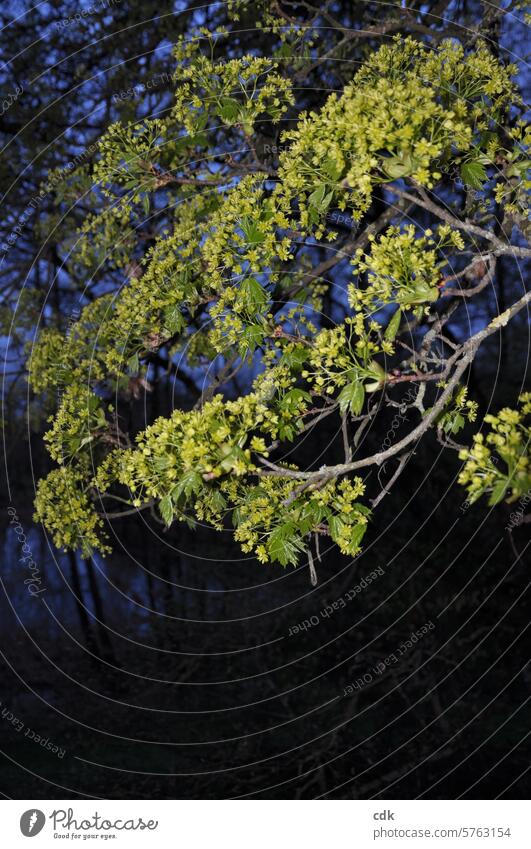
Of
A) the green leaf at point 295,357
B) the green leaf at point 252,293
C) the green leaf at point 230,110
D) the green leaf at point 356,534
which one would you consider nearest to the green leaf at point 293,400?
the green leaf at point 295,357

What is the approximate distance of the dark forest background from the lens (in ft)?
19.2

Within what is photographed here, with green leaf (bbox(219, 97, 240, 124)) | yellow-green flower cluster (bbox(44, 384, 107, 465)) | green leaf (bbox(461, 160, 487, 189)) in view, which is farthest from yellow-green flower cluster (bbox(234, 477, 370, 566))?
green leaf (bbox(219, 97, 240, 124))

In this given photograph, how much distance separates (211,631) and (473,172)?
5672 millimetres

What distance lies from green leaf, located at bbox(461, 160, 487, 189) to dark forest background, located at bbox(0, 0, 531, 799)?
2354 mm

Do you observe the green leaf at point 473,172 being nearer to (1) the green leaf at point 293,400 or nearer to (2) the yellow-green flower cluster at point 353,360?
(2) the yellow-green flower cluster at point 353,360

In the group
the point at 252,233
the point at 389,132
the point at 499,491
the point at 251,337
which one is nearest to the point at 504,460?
the point at 499,491

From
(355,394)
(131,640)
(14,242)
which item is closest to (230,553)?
(131,640)

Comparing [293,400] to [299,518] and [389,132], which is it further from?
[389,132]

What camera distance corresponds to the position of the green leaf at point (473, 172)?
296 cm

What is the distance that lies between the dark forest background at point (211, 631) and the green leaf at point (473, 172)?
2354mm

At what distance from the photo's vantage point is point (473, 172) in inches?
117

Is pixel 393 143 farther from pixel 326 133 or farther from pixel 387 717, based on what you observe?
pixel 387 717

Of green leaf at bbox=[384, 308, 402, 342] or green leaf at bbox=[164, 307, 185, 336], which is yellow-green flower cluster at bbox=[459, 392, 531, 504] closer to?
green leaf at bbox=[384, 308, 402, 342]

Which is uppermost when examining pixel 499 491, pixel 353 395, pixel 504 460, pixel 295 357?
pixel 295 357
